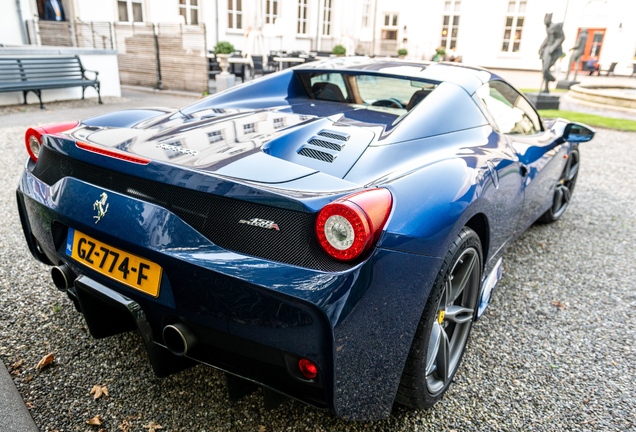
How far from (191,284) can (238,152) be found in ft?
1.76

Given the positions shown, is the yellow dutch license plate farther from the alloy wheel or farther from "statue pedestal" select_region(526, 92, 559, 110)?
"statue pedestal" select_region(526, 92, 559, 110)

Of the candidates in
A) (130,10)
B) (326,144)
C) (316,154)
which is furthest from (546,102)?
(130,10)

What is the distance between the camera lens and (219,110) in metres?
2.56

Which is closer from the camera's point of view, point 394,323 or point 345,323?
point 345,323

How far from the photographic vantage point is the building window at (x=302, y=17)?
77.0 feet

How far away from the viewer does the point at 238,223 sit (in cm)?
147

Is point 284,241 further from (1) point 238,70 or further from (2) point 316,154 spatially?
(1) point 238,70

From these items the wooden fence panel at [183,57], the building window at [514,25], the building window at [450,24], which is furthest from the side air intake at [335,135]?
the building window at [450,24]

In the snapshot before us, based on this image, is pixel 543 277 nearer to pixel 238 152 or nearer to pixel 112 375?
pixel 238 152

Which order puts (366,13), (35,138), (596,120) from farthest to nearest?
1. (366,13)
2. (596,120)
3. (35,138)

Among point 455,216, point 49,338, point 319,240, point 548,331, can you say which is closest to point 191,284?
point 319,240

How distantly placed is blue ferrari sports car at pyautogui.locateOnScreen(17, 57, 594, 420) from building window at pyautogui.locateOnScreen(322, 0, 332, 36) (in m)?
25.1

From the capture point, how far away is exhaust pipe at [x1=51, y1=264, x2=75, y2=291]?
1.84 m

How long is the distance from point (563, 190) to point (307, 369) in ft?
11.9
